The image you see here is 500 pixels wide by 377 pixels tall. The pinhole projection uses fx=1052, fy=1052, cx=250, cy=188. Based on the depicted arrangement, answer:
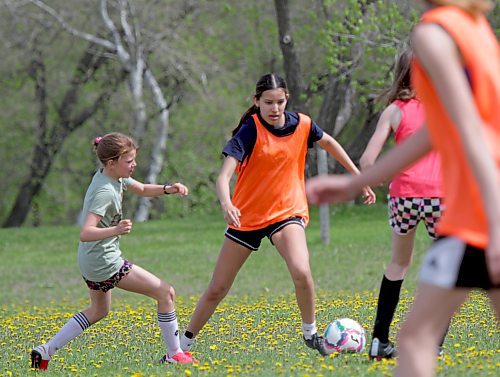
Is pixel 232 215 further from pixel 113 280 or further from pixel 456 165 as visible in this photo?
pixel 456 165

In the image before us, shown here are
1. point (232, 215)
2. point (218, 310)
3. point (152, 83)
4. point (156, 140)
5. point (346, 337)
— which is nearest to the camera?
point (232, 215)

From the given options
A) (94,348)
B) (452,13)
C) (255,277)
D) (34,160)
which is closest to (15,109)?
(34,160)

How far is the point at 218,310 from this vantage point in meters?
10.7

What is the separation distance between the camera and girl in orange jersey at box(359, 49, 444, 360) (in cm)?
629

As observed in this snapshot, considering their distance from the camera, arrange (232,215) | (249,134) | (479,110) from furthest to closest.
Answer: (249,134)
(232,215)
(479,110)

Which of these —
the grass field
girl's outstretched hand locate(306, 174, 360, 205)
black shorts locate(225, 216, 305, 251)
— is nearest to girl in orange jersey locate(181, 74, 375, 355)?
black shorts locate(225, 216, 305, 251)

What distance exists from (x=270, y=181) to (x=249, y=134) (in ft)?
1.18

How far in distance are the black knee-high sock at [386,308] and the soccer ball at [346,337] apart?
0.46 meters

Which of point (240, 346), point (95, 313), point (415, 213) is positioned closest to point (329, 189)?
point (415, 213)

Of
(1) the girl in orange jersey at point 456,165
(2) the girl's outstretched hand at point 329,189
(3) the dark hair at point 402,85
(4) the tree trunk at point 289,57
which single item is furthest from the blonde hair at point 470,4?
(4) the tree trunk at point 289,57

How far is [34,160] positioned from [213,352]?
26122 millimetres

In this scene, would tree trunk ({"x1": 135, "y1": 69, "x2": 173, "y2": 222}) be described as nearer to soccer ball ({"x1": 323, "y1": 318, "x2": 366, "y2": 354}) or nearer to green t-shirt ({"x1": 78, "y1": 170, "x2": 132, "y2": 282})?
green t-shirt ({"x1": 78, "y1": 170, "x2": 132, "y2": 282})

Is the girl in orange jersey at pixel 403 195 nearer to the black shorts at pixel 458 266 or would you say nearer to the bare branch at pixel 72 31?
the black shorts at pixel 458 266

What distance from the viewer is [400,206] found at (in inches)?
250
